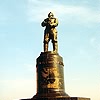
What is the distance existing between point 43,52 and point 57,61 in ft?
3.62

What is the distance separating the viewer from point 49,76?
52.2ft

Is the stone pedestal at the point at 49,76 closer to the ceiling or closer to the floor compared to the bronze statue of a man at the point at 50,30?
closer to the floor

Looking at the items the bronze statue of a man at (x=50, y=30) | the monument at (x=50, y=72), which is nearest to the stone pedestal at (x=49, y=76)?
the monument at (x=50, y=72)

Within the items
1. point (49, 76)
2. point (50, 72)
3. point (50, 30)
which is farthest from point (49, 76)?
point (50, 30)

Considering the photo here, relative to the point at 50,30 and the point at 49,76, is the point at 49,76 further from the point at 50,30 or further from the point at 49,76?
the point at 50,30

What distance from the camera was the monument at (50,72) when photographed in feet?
51.1

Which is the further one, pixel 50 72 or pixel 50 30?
pixel 50 30

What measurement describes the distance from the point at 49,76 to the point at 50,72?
257mm

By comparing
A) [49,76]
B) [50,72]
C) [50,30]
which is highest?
[50,30]

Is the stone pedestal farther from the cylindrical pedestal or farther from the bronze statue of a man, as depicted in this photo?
the bronze statue of a man

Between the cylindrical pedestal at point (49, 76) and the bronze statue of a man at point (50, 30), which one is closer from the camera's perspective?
the cylindrical pedestal at point (49, 76)

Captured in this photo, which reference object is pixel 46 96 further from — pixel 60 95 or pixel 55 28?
pixel 55 28

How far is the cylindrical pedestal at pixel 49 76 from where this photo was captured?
51.1ft

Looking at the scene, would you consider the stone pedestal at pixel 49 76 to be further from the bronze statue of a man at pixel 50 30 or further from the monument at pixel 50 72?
the bronze statue of a man at pixel 50 30
